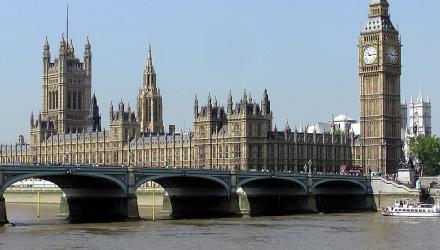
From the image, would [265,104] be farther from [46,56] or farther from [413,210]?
[46,56]

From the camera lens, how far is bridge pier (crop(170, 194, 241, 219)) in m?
94.1

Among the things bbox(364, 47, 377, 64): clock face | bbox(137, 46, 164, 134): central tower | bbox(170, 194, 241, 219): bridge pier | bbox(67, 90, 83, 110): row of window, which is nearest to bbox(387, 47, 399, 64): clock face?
bbox(364, 47, 377, 64): clock face

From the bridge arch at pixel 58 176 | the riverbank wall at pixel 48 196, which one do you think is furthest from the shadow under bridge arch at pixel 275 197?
the bridge arch at pixel 58 176

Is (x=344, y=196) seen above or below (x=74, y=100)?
below

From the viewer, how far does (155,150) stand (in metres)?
152

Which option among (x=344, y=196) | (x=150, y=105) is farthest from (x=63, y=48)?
(x=344, y=196)

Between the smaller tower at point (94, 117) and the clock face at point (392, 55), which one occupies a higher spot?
the clock face at point (392, 55)

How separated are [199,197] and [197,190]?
2.28 ft

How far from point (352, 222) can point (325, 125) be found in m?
114

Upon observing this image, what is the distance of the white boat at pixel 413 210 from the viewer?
9519 cm

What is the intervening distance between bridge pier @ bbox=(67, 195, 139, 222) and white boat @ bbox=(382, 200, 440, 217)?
26.0m

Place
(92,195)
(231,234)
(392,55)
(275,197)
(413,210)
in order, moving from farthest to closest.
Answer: (392,55), (275,197), (413,210), (92,195), (231,234)

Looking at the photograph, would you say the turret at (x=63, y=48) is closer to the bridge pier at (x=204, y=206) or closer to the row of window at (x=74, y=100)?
the row of window at (x=74, y=100)

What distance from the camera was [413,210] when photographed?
96062mm
